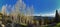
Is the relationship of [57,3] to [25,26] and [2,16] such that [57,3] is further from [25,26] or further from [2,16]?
[2,16]

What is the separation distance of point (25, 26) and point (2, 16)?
23 cm

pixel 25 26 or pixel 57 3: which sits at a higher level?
pixel 57 3

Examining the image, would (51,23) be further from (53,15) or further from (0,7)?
(0,7)

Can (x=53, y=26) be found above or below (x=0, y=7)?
below

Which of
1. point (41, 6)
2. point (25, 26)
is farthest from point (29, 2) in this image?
point (25, 26)

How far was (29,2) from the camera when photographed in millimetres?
1312

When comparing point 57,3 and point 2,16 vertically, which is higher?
point 57,3

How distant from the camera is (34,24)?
1293mm

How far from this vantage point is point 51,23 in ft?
4.18

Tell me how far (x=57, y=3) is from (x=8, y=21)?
470 millimetres

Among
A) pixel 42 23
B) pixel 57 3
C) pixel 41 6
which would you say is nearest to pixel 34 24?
pixel 42 23

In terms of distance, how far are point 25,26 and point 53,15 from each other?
268 mm

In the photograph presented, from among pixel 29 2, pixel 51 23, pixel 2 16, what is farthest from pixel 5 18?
pixel 51 23

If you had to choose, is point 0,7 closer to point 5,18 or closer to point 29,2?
point 5,18
